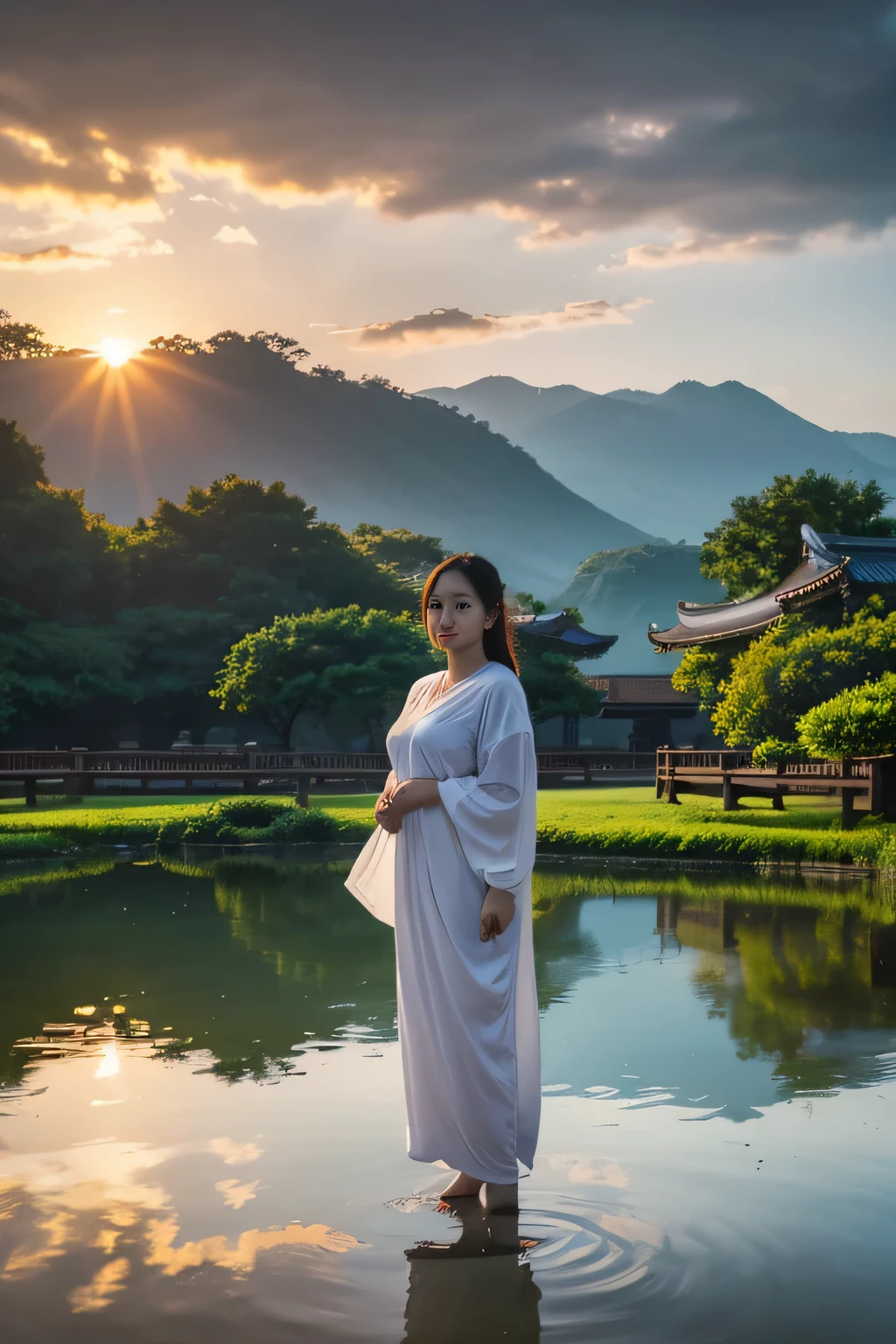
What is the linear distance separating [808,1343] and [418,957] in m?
1.29

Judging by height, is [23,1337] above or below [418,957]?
below

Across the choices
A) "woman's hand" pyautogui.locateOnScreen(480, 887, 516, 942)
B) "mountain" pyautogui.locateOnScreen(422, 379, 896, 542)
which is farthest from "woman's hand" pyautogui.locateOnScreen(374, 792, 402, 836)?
"mountain" pyautogui.locateOnScreen(422, 379, 896, 542)

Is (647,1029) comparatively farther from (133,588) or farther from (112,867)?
(133,588)

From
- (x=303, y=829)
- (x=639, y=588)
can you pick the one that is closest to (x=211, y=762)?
(x=303, y=829)

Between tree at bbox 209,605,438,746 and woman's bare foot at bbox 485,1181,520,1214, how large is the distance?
2205 cm

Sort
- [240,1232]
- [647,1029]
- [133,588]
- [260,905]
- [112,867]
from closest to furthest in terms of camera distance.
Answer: [240,1232]
[647,1029]
[260,905]
[112,867]
[133,588]

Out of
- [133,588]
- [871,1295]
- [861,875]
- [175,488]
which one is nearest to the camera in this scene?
[871,1295]

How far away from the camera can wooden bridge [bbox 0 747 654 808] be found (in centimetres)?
2086

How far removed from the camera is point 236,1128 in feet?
14.0

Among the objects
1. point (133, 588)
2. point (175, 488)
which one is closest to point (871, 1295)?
point (133, 588)

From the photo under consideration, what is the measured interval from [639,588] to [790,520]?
258 ft

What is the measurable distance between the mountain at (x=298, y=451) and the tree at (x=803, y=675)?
90.4m

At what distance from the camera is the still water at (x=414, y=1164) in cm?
291

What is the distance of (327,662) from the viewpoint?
2617cm
